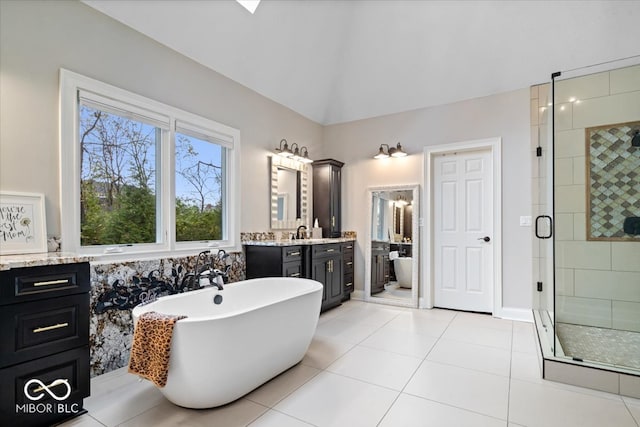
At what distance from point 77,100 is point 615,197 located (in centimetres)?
492

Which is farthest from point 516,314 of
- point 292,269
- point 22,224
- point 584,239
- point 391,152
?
point 22,224

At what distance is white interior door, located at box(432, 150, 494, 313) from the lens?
4.09 metres

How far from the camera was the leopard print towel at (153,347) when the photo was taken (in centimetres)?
175

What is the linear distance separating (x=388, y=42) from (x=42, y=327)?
4340 mm

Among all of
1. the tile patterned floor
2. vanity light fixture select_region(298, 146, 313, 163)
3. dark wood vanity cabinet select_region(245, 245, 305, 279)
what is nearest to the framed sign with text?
the tile patterned floor

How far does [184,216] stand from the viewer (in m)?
3.13

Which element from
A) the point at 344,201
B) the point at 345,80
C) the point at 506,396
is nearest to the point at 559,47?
the point at 345,80

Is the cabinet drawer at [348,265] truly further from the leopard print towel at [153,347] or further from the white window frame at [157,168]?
the leopard print towel at [153,347]

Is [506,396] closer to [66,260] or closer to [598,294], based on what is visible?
[598,294]

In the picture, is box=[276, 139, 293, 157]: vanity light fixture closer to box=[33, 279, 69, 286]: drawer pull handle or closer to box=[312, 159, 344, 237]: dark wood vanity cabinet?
box=[312, 159, 344, 237]: dark wood vanity cabinet

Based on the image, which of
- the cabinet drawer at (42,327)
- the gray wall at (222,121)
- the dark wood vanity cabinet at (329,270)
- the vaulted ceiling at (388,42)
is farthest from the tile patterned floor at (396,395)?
the vaulted ceiling at (388,42)

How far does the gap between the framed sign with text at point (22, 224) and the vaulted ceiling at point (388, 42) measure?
5.03 feet

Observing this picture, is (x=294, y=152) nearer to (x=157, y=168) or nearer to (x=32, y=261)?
(x=157, y=168)

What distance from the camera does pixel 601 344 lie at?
9.18 ft
